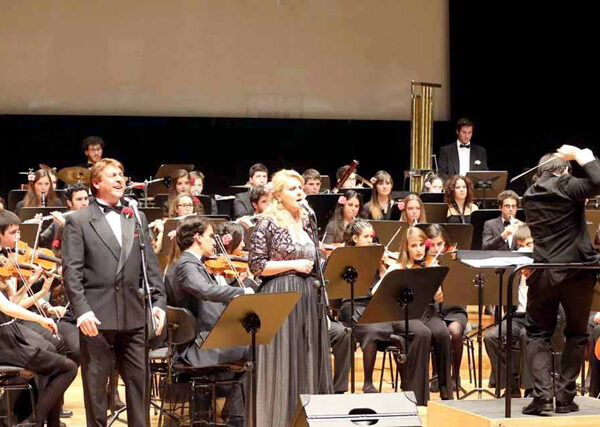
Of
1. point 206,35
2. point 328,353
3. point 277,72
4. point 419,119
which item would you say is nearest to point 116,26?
point 206,35

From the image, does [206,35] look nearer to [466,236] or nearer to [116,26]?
[116,26]

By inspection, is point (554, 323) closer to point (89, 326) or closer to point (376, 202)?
point (89, 326)

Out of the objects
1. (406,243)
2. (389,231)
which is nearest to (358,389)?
(406,243)

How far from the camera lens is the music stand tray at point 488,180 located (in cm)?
1029

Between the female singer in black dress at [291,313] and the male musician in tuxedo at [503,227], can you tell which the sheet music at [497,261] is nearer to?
the female singer in black dress at [291,313]

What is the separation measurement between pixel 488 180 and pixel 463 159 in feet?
4.98

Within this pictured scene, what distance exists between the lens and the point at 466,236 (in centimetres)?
793

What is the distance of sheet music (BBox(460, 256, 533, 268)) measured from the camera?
16.4 ft

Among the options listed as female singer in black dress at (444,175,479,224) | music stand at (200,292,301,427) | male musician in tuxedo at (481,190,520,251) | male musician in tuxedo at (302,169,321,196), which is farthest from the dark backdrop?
music stand at (200,292,301,427)

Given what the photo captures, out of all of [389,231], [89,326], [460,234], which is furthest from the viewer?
[389,231]

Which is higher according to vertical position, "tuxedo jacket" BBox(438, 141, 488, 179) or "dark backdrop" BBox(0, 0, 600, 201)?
"dark backdrop" BBox(0, 0, 600, 201)

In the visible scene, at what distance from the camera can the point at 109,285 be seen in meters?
5.21

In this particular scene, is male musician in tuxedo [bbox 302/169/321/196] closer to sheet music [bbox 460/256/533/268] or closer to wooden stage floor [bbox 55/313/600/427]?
wooden stage floor [bbox 55/313/600/427]

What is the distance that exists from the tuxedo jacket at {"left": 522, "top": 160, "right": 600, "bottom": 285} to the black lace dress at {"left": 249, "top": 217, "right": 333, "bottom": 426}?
3.89 feet
